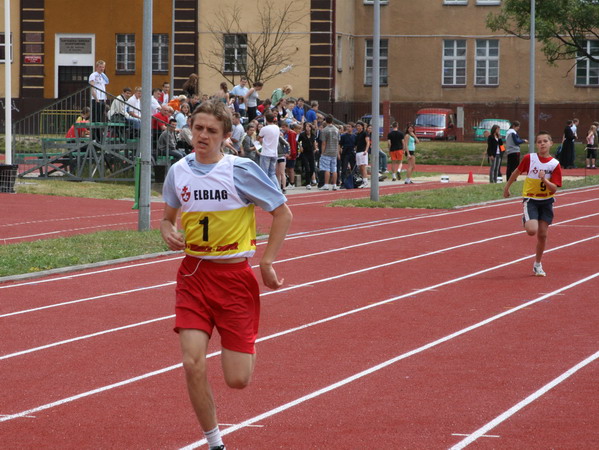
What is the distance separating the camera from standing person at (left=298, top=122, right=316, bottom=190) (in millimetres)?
32219

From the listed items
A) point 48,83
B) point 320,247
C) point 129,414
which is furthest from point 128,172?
point 48,83

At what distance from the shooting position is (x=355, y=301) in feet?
40.9

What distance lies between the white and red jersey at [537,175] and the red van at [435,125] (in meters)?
46.7

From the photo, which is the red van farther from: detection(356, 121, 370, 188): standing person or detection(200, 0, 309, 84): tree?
detection(356, 121, 370, 188): standing person

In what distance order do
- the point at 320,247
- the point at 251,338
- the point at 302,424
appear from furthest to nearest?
the point at 320,247
the point at 302,424
the point at 251,338

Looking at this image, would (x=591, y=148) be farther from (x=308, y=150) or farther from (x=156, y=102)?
(x=156, y=102)

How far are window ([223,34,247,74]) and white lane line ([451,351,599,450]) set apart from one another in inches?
1947

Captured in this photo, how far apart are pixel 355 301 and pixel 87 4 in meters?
47.5

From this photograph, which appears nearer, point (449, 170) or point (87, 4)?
point (449, 170)

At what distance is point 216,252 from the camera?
6.45 meters

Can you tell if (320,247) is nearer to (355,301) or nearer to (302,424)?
(355,301)

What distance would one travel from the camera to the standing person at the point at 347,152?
32781 mm

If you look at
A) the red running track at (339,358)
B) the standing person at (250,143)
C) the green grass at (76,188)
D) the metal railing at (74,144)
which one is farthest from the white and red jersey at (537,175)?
the metal railing at (74,144)

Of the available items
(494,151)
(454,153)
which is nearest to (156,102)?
(494,151)
